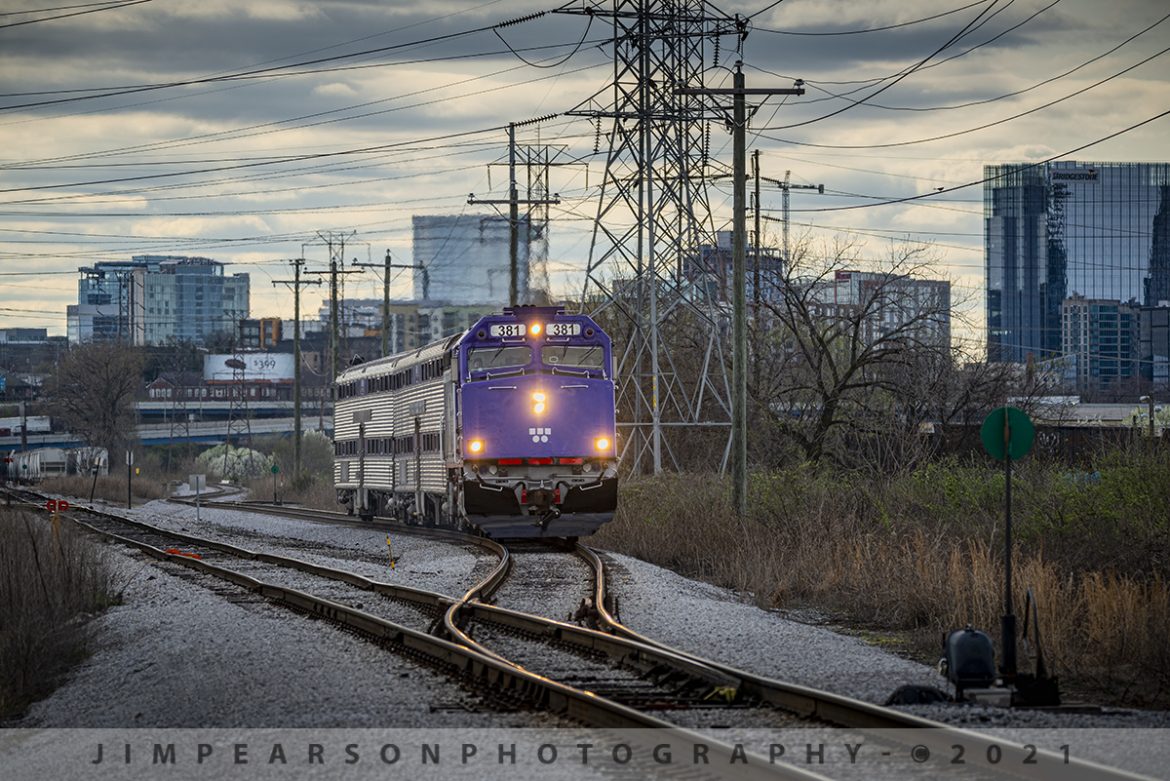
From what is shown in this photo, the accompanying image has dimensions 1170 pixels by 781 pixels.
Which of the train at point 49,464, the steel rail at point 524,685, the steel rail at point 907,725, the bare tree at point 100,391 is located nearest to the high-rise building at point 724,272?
the steel rail at point 524,685

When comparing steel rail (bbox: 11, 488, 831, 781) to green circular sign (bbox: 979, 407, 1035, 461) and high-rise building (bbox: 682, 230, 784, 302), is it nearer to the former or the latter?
green circular sign (bbox: 979, 407, 1035, 461)

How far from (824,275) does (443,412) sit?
665 inches

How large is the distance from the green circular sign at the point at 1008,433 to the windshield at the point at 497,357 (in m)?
15.7

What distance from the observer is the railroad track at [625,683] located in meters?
9.21

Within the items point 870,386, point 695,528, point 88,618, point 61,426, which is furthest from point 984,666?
point 61,426

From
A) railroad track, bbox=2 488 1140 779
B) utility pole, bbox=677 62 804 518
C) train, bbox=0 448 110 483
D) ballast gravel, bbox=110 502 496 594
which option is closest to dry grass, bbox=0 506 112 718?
railroad track, bbox=2 488 1140 779

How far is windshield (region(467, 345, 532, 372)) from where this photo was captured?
95.2 feet

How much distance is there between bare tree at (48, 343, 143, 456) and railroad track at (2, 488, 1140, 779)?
101m

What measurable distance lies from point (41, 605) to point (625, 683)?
963cm

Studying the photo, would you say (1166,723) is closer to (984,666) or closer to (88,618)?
(984,666)

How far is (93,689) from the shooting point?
45.5ft

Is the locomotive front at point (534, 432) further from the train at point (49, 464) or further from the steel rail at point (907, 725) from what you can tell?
the train at point (49, 464)

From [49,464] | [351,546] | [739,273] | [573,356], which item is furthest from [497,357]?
[49,464]

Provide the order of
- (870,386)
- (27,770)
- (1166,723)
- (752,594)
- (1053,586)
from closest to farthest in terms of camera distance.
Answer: (27,770) < (1166,723) < (1053,586) < (752,594) < (870,386)
